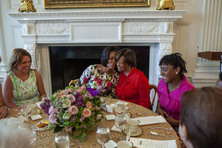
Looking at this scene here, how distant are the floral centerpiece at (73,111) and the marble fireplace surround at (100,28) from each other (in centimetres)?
201

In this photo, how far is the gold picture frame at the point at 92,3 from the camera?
2.98 m

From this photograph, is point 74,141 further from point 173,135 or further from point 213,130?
point 213,130

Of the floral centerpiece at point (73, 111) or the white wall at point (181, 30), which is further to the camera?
the white wall at point (181, 30)

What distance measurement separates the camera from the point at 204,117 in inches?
25.7

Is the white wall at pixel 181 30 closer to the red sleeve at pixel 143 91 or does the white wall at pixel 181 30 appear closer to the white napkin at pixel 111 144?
the red sleeve at pixel 143 91

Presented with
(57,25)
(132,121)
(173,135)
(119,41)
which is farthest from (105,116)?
(57,25)

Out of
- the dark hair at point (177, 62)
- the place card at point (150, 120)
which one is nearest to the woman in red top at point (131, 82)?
the dark hair at point (177, 62)

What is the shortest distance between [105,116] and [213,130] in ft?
3.11

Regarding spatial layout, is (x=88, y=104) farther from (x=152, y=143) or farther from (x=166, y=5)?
(x=166, y=5)

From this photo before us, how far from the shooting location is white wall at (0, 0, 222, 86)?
9.87ft

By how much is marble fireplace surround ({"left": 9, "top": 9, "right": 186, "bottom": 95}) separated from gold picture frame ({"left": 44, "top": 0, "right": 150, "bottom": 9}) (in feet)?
0.32

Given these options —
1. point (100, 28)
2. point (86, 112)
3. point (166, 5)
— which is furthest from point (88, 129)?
point (166, 5)

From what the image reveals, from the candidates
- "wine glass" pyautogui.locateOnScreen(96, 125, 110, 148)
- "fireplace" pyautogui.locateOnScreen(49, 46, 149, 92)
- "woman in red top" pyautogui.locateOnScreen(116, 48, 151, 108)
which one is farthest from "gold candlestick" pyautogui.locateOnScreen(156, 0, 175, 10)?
"wine glass" pyautogui.locateOnScreen(96, 125, 110, 148)

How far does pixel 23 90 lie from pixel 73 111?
127 cm
